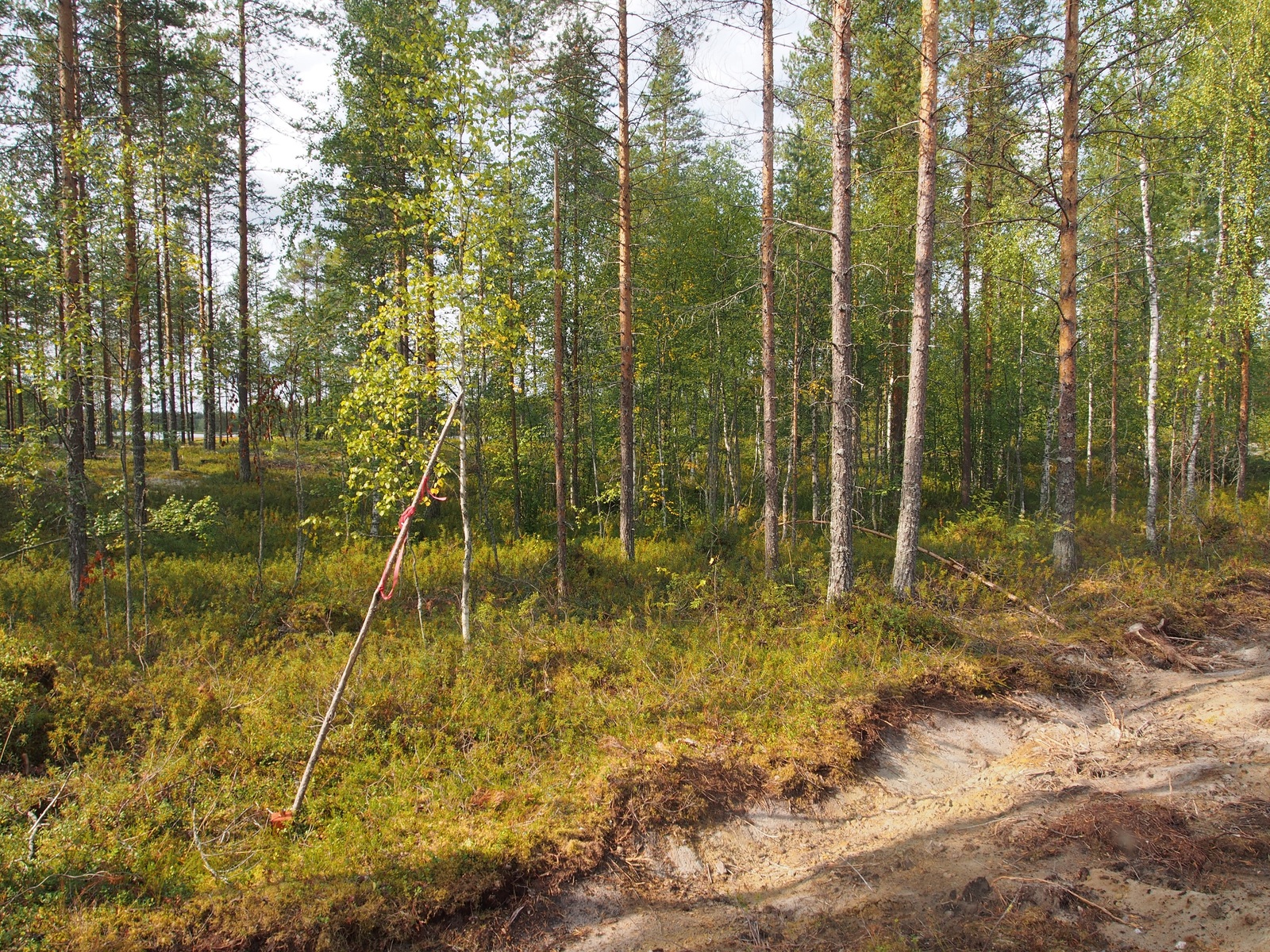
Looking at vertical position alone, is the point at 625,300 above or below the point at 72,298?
above

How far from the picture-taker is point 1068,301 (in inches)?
465

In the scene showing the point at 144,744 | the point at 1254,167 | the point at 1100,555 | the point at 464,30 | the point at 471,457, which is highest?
→ the point at 1254,167

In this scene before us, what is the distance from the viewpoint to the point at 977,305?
1914 cm

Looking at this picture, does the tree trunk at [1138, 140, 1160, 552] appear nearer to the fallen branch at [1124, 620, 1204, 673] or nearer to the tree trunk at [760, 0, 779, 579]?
the fallen branch at [1124, 620, 1204, 673]

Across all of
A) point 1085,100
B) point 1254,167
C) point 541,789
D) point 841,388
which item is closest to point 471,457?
point 841,388

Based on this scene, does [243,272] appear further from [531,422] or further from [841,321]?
[841,321]

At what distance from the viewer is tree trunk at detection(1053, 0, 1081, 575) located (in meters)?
11.6

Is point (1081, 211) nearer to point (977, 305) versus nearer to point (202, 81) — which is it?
point (977, 305)

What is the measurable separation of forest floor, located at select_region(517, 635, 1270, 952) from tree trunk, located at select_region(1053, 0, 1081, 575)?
183 inches

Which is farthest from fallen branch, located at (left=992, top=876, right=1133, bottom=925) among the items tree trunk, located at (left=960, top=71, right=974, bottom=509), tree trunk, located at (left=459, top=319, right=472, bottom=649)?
tree trunk, located at (left=960, top=71, right=974, bottom=509)

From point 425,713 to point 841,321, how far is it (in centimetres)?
784

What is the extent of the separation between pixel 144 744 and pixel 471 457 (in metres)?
12.0

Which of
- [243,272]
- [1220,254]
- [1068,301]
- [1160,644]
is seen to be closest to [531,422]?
[243,272]

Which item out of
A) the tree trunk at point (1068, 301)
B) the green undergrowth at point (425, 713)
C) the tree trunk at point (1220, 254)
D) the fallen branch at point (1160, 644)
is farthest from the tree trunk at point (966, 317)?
the fallen branch at point (1160, 644)
